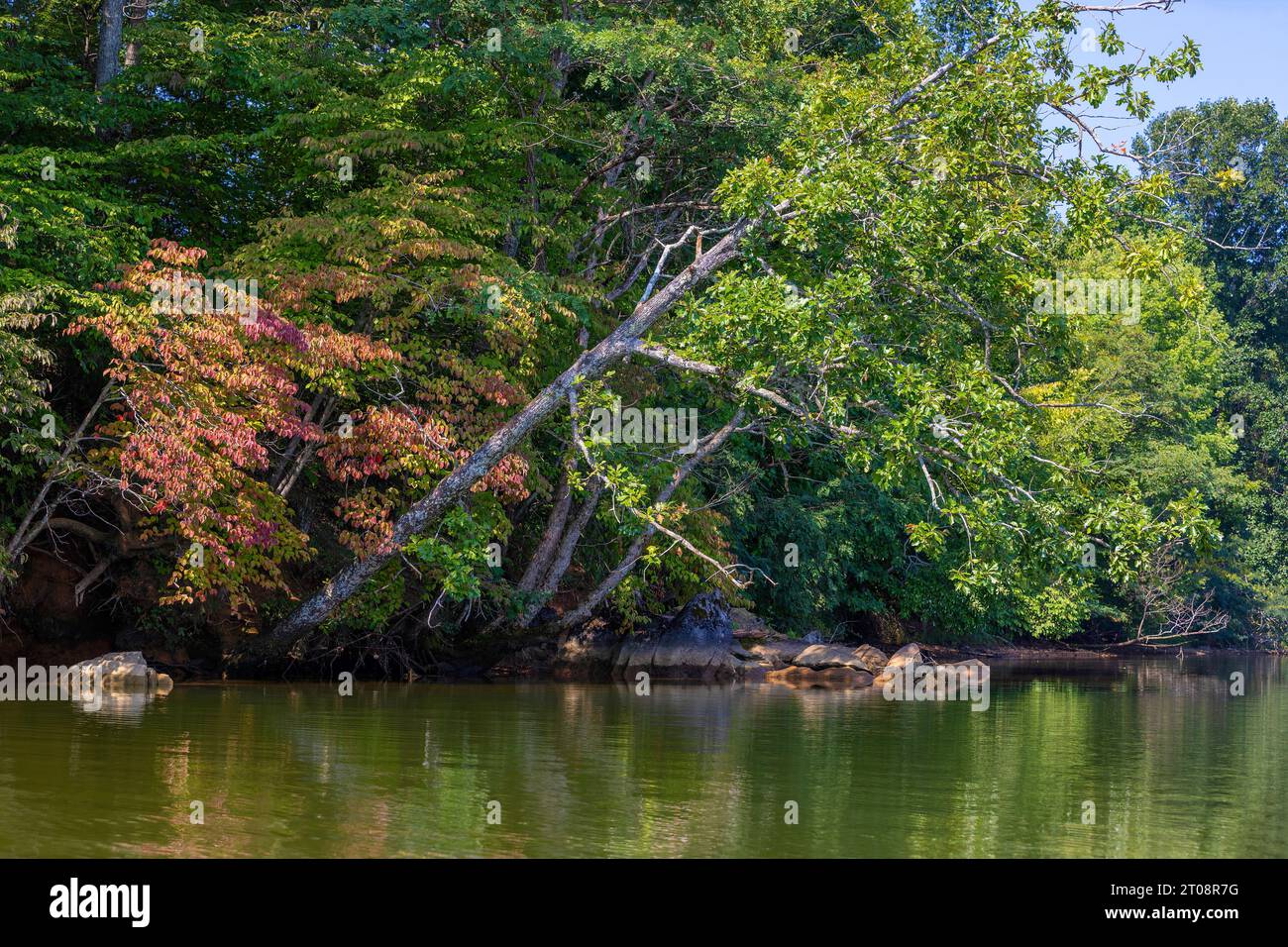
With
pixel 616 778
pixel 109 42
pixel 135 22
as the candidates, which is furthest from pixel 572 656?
pixel 135 22

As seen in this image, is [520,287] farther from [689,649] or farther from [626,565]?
[689,649]

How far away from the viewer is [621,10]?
76.7ft

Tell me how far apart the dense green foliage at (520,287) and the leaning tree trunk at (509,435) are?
0.29m

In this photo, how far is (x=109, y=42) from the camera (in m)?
21.1

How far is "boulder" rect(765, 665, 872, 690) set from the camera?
23761mm

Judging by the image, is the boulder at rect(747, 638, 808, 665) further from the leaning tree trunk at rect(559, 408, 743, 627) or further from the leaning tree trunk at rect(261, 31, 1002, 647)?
the leaning tree trunk at rect(261, 31, 1002, 647)

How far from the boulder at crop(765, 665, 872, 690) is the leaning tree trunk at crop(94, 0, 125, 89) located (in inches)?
591

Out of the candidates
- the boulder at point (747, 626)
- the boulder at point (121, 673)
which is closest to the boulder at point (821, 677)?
the boulder at point (747, 626)

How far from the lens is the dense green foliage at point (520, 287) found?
14984 mm

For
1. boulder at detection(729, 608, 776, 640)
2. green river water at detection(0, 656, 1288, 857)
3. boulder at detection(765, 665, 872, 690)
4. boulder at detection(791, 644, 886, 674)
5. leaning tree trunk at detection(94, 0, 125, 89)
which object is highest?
leaning tree trunk at detection(94, 0, 125, 89)

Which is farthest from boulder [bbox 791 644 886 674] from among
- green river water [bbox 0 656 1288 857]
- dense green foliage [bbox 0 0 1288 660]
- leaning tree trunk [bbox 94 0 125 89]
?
leaning tree trunk [bbox 94 0 125 89]

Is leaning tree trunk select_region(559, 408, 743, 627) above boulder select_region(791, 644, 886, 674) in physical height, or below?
above

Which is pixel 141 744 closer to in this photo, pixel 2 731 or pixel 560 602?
pixel 2 731

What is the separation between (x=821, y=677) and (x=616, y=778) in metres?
14.3
